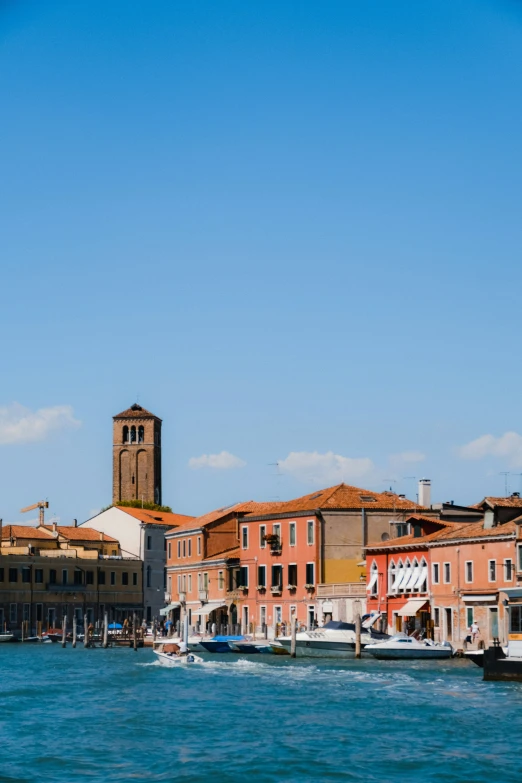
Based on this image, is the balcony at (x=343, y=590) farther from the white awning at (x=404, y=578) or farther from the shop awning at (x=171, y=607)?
the shop awning at (x=171, y=607)

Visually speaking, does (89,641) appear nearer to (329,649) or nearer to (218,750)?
(329,649)

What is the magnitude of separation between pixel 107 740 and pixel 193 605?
5183 centimetres

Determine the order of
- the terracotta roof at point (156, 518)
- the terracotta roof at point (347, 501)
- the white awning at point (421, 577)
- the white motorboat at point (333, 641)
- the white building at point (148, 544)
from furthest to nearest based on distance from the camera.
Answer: the terracotta roof at point (156, 518) → the white building at point (148, 544) → the terracotta roof at point (347, 501) → the white awning at point (421, 577) → the white motorboat at point (333, 641)

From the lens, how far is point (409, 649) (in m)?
53.3

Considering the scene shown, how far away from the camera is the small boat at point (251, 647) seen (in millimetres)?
61688

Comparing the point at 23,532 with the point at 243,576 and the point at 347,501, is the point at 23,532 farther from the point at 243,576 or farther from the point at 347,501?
the point at 347,501

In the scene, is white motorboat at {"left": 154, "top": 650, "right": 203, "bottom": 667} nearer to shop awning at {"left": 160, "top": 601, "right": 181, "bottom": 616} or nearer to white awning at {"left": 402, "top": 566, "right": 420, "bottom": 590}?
white awning at {"left": 402, "top": 566, "right": 420, "bottom": 590}

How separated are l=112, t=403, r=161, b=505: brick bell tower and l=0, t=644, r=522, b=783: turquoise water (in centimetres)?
8370

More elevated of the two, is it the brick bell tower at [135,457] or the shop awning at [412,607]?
the brick bell tower at [135,457]

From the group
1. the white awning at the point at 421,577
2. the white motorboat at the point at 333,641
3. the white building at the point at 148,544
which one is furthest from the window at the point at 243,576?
the white building at the point at 148,544

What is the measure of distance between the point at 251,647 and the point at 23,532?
40.5 metres

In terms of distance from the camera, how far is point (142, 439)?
136 m

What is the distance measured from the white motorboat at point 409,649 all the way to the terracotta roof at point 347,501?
616 inches

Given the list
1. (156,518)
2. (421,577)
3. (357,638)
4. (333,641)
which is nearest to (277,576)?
(421,577)
